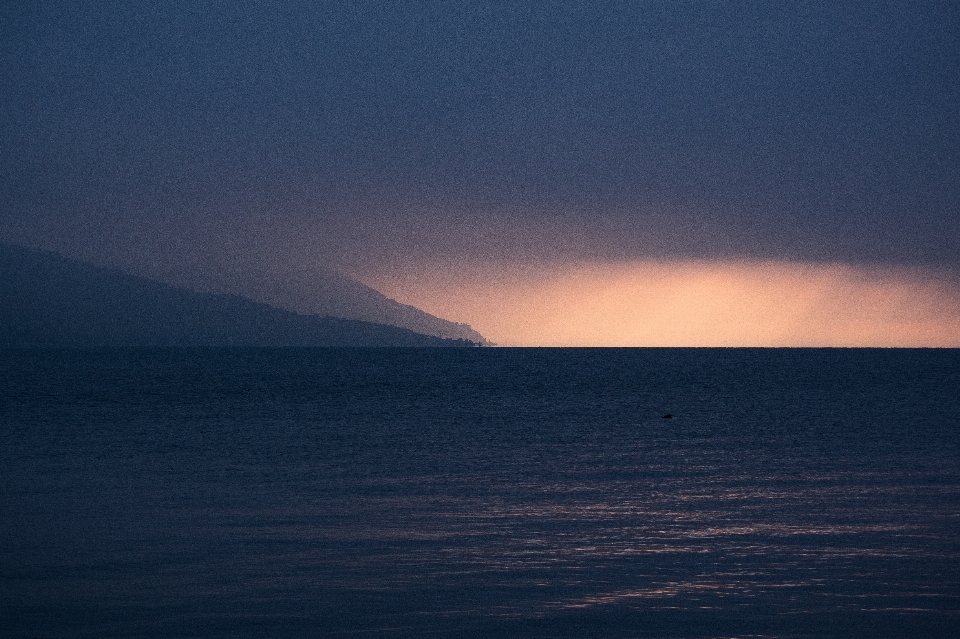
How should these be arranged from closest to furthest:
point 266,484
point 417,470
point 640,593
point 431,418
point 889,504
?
point 640,593 → point 889,504 → point 266,484 → point 417,470 → point 431,418

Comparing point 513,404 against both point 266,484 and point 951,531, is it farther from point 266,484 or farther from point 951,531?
point 951,531

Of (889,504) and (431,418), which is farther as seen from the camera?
(431,418)

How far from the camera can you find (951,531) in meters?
19.8

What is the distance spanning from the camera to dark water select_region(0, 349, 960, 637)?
13.9m

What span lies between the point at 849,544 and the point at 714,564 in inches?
142

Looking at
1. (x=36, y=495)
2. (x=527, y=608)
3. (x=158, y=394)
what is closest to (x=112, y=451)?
(x=36, y=495)

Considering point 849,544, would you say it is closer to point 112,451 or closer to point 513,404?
point 112,451

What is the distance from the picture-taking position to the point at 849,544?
18688 mm

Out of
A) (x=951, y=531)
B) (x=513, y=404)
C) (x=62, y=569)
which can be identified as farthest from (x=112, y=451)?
(x=513, y=404)

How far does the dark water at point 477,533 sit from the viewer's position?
45.6 ft

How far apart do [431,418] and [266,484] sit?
29353 millimetres

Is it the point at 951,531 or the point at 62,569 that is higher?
the point at 951,531

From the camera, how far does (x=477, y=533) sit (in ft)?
65.2

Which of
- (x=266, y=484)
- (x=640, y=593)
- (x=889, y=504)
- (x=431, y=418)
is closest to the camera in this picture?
(x=640, y=593)
